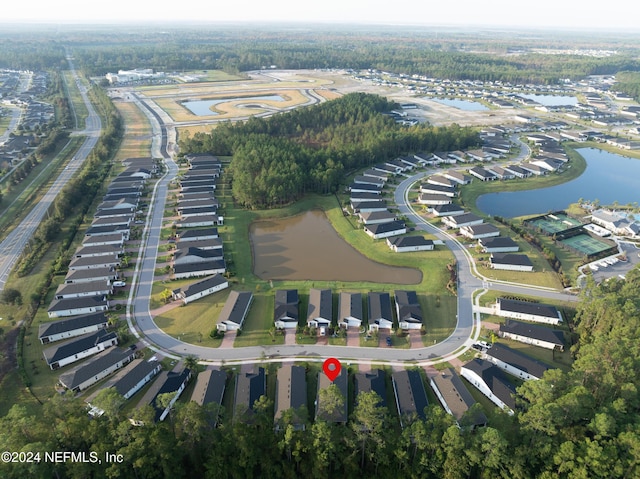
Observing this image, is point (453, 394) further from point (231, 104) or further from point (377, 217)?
point (231, 104)

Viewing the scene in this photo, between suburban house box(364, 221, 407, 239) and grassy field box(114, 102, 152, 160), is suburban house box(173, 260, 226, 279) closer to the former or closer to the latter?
suburban house box(364, 221, 407, 239)

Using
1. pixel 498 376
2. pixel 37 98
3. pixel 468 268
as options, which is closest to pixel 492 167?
pixel 468 268

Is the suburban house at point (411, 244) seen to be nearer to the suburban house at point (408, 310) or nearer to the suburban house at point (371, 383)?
the suburban house at point (408, 310)

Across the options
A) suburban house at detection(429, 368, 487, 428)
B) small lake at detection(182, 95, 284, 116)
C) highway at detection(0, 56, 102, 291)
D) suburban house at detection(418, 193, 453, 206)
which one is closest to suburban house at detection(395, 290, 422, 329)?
suburban house at detection(429, 368, 487, 428)

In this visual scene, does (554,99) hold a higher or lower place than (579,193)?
higher

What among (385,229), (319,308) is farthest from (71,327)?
(385,229)
